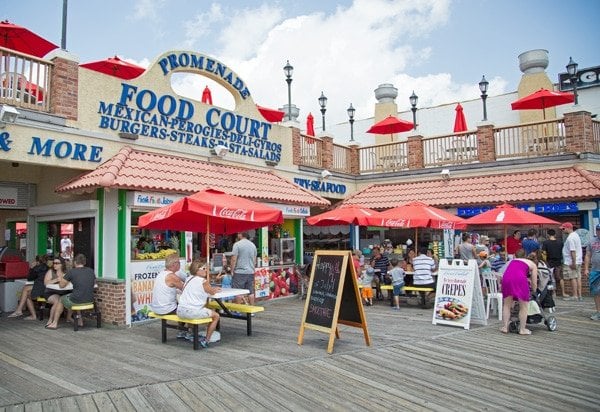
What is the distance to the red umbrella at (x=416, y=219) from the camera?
1133 centimetres

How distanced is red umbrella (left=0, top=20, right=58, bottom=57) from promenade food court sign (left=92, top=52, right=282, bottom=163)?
3.04 meters

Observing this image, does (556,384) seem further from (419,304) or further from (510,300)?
(419,304)

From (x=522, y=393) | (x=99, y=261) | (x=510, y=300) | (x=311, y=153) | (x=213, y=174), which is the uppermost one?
(x=311, y=153)

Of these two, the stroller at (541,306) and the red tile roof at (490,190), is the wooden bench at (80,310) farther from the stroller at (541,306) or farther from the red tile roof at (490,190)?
the red tile roof at (490,190)

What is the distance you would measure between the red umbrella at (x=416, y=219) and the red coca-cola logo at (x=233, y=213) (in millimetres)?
4950

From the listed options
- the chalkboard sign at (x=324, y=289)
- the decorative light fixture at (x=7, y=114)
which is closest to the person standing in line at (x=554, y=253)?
the chalkboard sign at (x=324, y=289)

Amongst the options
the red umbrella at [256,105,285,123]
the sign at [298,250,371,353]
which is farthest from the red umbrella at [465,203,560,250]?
the red umbrella at [256,105,285,123]

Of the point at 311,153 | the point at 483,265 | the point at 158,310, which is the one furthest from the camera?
the point at 311,153

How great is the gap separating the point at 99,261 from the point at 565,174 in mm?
12884

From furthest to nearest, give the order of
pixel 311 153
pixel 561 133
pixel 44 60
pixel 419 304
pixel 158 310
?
pixel 311 153
pixel 561 133
pixel 419 304
pixel 44 60
pixel 158 310

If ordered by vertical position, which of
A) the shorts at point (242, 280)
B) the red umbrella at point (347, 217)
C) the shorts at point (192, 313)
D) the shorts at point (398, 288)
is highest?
the red umbrella at point (347, 217)

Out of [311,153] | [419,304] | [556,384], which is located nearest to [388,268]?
[419,304]

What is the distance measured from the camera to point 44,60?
9.10 meters

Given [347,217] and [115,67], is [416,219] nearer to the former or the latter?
[347,217]
